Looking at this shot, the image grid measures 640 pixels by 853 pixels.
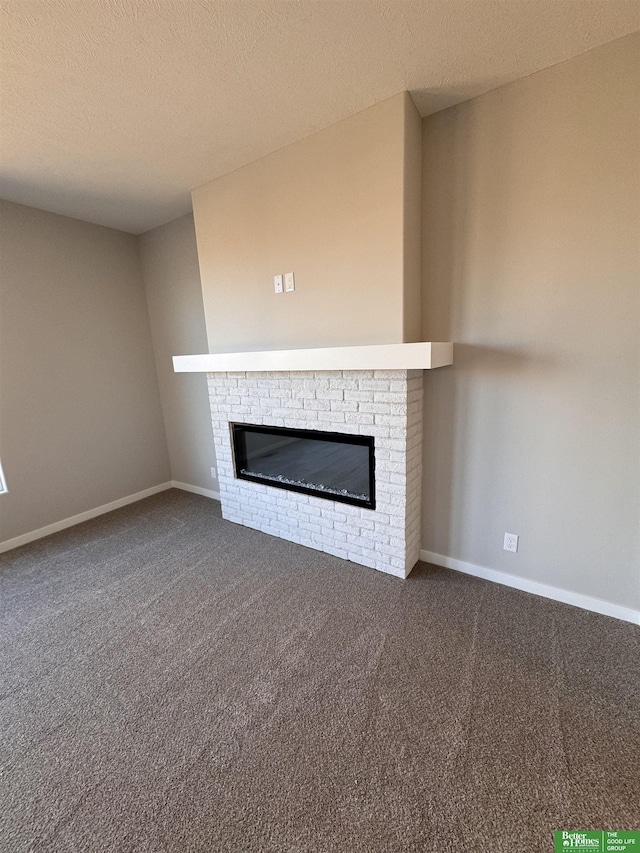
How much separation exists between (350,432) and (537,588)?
4.73 feet

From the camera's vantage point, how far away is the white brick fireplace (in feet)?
6.67

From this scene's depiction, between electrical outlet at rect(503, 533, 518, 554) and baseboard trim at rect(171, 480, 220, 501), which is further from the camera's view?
baseboard trim at rect(171, 480, 220, 501)

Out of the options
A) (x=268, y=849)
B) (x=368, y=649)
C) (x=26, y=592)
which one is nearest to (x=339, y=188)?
(x=368, y=649)

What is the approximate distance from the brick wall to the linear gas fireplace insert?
0.19 ft

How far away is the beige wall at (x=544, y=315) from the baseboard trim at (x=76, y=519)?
314 cm

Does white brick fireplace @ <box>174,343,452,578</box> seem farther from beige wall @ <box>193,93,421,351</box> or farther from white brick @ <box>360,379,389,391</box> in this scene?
beige wall @ <box>193,93,421,351</box>

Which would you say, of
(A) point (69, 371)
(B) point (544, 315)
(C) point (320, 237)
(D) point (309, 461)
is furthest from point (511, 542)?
(A) point (69, 371)

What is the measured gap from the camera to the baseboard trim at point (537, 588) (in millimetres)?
1829

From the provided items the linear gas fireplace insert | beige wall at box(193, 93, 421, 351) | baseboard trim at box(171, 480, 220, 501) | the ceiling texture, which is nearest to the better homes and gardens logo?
the linear gas fireplace insert

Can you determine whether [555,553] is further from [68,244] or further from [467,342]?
[68,244]

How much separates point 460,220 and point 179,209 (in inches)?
93.6

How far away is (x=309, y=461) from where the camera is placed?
2.62 metres

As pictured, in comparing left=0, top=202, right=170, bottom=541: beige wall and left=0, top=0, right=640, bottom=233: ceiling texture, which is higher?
left=0, top=0, right=640, bottom=233: ceiling texture

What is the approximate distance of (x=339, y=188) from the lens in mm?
2021
